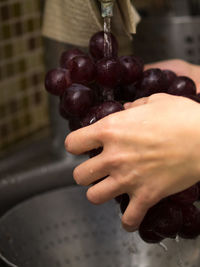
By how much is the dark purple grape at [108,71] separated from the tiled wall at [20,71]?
Result: 20.0 inches

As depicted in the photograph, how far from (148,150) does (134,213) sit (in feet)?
0.22

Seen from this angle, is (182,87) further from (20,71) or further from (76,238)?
(20,71)

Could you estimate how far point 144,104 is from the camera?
1.50 ft

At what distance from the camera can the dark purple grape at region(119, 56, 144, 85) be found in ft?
1.79

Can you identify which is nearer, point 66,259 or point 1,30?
point 66,259

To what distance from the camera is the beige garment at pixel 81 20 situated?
1.91 feet

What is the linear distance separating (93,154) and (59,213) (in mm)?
262

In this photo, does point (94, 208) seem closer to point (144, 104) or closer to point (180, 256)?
point (180, 256)

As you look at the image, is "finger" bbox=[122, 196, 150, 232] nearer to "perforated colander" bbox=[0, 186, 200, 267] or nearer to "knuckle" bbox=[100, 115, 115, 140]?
"knuckle" bbox=[100, 115, 115, 140]

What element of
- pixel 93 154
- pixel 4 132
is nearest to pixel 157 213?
pixel 93 154

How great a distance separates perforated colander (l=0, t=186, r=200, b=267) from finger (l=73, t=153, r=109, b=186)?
8.0 inches

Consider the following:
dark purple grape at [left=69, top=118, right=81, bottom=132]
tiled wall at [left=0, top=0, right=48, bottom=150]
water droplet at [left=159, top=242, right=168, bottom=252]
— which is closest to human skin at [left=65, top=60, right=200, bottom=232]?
dark purple grape at [left=69, top=118, right=81, bottom=132]

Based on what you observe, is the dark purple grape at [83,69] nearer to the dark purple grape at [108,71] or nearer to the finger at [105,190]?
the dark purple grape at [108,71]

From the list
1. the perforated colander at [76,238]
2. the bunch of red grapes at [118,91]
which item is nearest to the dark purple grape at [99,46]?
the bunch of red grapes at [118,91]
